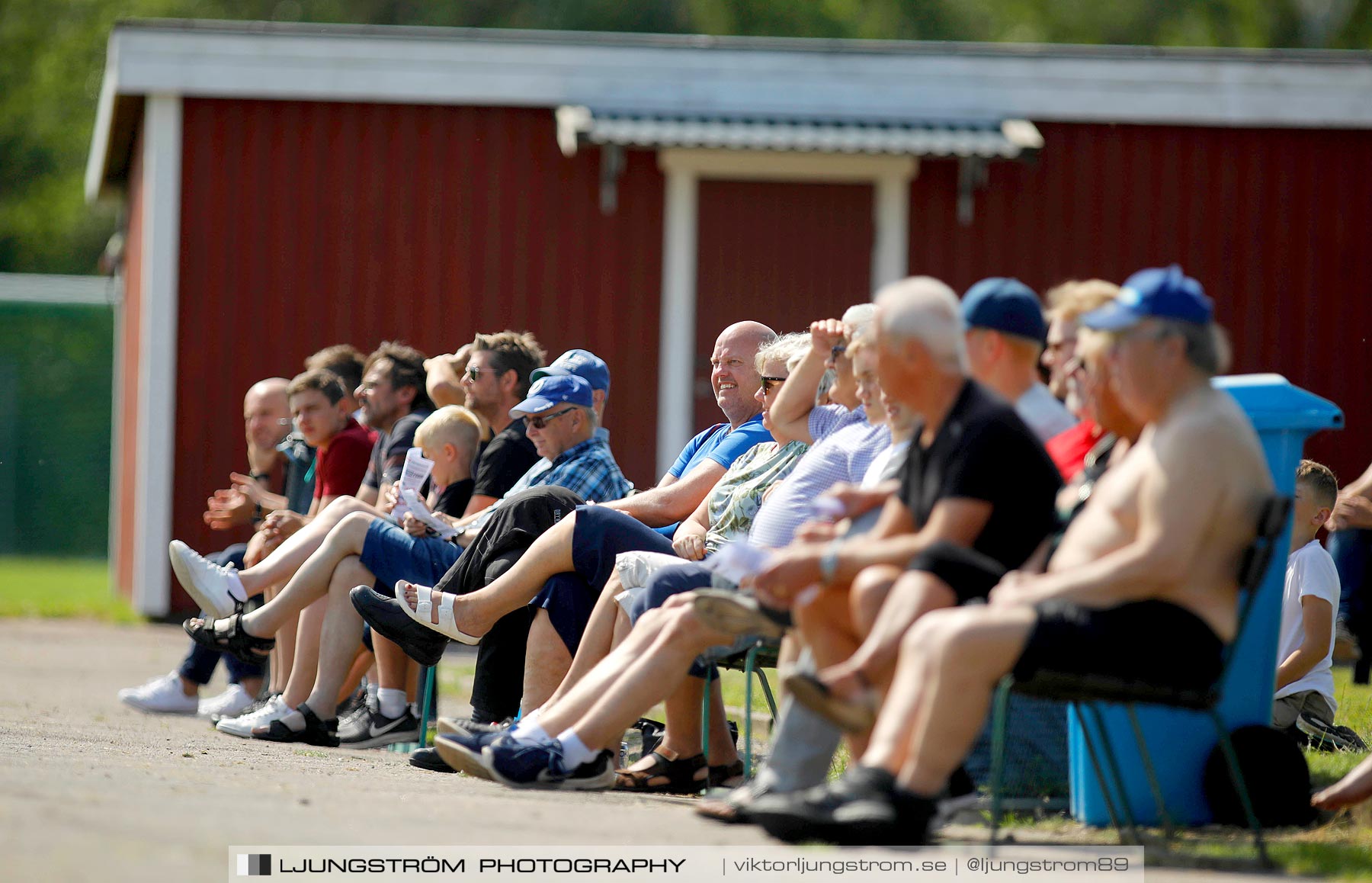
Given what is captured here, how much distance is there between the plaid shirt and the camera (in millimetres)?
5969

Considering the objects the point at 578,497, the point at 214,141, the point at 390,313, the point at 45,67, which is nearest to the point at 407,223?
the point at 390,313

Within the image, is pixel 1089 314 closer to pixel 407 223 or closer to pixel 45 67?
pixel 407 223

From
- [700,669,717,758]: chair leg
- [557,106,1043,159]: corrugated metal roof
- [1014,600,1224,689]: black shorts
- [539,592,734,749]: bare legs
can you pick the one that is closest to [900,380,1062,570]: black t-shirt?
[1014,600,1224,689]: black shorts

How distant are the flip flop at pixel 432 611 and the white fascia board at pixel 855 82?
599 cm

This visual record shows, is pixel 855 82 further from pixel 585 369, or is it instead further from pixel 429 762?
pixel 429 762

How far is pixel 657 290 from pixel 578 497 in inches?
213

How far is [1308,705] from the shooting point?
18.2 ft

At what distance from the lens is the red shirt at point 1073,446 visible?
13.5ft

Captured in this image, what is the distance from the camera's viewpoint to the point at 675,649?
4.40 m

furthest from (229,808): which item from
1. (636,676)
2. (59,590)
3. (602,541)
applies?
(59,590)

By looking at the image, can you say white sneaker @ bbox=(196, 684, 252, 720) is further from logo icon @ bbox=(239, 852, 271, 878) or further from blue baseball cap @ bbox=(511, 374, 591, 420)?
logo icon @ bbox=(239, 852, 271, 878)

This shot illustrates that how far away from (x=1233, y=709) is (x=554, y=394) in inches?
106

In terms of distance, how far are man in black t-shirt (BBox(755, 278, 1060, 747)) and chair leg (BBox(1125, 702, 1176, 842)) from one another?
1.56 feet

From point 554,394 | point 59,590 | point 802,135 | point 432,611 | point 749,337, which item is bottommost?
point 59,590
